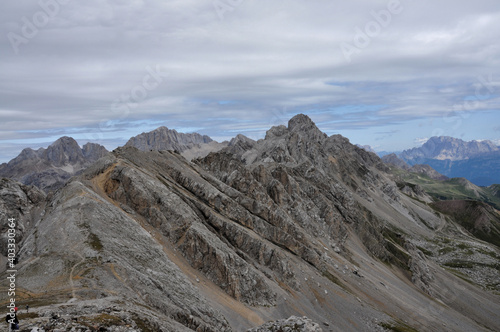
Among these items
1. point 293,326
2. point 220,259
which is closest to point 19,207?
point 220,259

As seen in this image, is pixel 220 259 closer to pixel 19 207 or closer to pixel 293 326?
pixel 293 326

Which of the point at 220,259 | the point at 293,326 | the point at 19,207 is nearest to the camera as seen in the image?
the point at 293,326

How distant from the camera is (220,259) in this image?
7306cm

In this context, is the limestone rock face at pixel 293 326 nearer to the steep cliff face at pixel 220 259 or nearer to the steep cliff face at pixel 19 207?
the steep cliff face at pixel 220 259

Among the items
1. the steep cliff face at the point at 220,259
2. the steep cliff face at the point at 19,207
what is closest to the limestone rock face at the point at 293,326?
the steep cliff face at the point at 220,259

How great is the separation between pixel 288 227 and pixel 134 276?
66.8 meters

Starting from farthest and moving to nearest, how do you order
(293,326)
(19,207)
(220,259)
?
(19,207)
(220,259)
(293,326)

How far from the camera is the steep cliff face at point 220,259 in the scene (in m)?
44.8

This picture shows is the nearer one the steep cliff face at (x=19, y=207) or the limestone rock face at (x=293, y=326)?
the limestone rock face at (x=293, y=326)

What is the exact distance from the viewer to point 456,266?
170 metres

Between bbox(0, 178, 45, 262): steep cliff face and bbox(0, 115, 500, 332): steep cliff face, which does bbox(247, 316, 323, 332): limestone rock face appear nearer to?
bbox(0, 115, 500, 332): steep cliff face

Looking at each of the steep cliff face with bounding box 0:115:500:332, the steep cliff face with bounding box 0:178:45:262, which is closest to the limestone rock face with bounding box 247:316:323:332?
the steep cliff face with bounding box 0:115:500:332

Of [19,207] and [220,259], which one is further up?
[19,207]

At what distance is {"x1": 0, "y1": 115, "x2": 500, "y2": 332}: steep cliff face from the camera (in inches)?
1766
